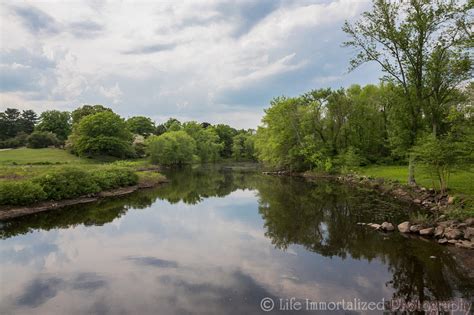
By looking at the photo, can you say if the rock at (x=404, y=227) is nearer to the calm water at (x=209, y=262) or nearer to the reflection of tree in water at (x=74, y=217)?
the calm water at (x=209, y=262)

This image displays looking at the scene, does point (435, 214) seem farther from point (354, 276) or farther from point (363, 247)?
point (354, 276)

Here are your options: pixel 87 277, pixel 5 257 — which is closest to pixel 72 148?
pixel 5 257

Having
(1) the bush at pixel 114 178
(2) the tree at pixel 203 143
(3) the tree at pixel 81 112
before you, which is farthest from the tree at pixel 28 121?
Answer: (1) the bush at pixel 114 178

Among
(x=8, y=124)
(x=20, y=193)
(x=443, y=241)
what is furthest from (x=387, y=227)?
(x=8, y=124)

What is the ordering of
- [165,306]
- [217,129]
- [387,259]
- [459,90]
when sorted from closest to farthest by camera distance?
[165,306] < [387,259] < [459,90] < [217,129]

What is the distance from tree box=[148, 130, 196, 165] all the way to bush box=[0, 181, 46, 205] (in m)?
48.5

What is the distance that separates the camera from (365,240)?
606 inches

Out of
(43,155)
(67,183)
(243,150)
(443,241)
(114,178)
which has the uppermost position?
(243,150)

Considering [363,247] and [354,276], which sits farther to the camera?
[363,247]

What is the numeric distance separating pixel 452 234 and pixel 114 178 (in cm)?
2976

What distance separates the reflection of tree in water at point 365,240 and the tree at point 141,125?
89.7m

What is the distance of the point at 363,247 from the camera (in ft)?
47.3

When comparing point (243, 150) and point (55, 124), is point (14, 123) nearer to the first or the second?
point (55, 124)

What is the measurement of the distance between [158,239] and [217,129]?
113m
